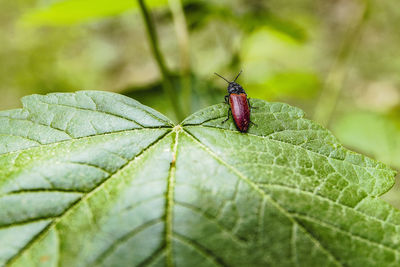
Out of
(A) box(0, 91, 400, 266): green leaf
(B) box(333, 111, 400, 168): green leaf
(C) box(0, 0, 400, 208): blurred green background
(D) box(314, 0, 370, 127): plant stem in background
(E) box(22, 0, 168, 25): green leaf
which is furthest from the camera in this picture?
(B) box(333, 111, 400, 168): green leaf

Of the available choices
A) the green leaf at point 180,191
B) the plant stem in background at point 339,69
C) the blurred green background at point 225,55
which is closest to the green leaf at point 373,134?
the blurred green background at point 225,55

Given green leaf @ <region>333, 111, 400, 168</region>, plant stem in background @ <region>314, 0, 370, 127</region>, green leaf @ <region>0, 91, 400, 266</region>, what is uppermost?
plant stem in background @ <region>314, 0, 370, 127</region>

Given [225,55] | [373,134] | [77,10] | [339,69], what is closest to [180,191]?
[77,10]

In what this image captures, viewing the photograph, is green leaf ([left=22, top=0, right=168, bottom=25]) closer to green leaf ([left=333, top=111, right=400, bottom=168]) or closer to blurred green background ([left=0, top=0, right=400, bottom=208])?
blurred green background ([left=0, top=0, right=400, bottom=208])

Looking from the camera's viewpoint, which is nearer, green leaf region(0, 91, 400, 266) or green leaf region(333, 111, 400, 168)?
green leaf region(0, 91, 400, 266)

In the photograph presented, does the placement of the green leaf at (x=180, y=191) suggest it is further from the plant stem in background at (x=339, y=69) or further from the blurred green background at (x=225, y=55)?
the plant stem in background at (x=339, y=69)

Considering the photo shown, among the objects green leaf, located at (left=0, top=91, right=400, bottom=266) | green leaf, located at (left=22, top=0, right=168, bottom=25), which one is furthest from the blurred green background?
green leaf, located at (left=0, top=91, right=400, bottom=266)

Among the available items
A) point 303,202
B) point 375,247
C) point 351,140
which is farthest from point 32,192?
point 351,140
